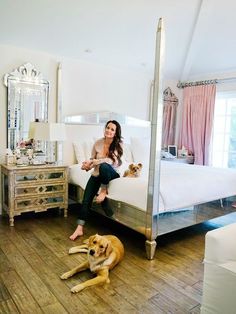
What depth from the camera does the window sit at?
471cm

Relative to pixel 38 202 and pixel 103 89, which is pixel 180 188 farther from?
pixel 103 89

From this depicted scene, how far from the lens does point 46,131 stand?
323 centimetres

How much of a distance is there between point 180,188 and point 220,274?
1.14m

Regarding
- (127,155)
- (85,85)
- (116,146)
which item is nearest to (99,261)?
(116,146)

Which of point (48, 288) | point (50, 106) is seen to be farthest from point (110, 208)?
point (50, 106)

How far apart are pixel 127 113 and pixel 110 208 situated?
207cm

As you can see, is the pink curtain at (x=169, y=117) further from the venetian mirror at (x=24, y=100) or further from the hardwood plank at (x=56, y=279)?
the hardwood plank at (x=56, y=279)

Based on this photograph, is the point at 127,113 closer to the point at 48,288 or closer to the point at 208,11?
the point at 208,11

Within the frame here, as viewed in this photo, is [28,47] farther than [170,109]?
No

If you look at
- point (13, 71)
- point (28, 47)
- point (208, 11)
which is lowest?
point (13, 71)

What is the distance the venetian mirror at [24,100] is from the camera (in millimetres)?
3340

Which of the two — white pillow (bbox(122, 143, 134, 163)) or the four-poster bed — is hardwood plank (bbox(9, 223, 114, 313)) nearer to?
the four-poster bed

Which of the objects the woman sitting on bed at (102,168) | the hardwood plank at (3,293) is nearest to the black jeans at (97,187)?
the woman sitting on bed at (102,168)

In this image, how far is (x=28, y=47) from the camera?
11.1 feet
